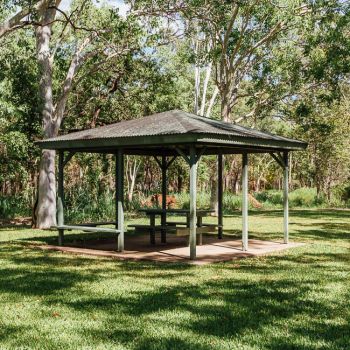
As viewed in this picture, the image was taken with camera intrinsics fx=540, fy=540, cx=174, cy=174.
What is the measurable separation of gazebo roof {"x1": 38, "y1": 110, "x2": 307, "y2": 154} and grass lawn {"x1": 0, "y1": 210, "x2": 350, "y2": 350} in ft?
8.14

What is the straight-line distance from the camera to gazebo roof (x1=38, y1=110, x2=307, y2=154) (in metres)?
10.6

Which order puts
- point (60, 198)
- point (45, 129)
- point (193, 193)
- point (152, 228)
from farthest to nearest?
point (45, 129) < point (60, 198) < point (152, 228) < point (193, 193)

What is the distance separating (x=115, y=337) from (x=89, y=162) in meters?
20.0

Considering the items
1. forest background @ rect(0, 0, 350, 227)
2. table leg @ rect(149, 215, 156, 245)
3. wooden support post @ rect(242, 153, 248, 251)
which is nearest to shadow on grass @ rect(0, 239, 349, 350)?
wooden support post @ rect(242, 153, 248, 251)

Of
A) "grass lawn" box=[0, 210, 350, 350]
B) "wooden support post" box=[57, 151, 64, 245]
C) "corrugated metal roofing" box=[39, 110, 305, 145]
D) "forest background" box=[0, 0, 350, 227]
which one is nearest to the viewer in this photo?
"grass lawn" box=[0, 210, 350, 350]

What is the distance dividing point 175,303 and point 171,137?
167 inches

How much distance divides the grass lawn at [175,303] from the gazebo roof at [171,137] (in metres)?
2.48

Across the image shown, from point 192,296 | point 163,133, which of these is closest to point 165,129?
point 163,133

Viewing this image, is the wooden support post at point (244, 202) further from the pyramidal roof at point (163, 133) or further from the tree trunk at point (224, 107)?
the tree trunk at point (224, 107)

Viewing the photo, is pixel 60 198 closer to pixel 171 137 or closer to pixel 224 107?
pixel 171 137

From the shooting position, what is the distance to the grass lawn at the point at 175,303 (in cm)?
563

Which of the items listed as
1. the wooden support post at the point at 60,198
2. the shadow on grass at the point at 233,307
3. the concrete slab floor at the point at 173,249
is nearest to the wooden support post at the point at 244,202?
the concrete slab floor at the point at 173,249

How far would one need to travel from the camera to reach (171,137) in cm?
1066

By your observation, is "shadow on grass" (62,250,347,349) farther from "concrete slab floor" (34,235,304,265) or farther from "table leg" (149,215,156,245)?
"table leg" (149,215,156,245)
